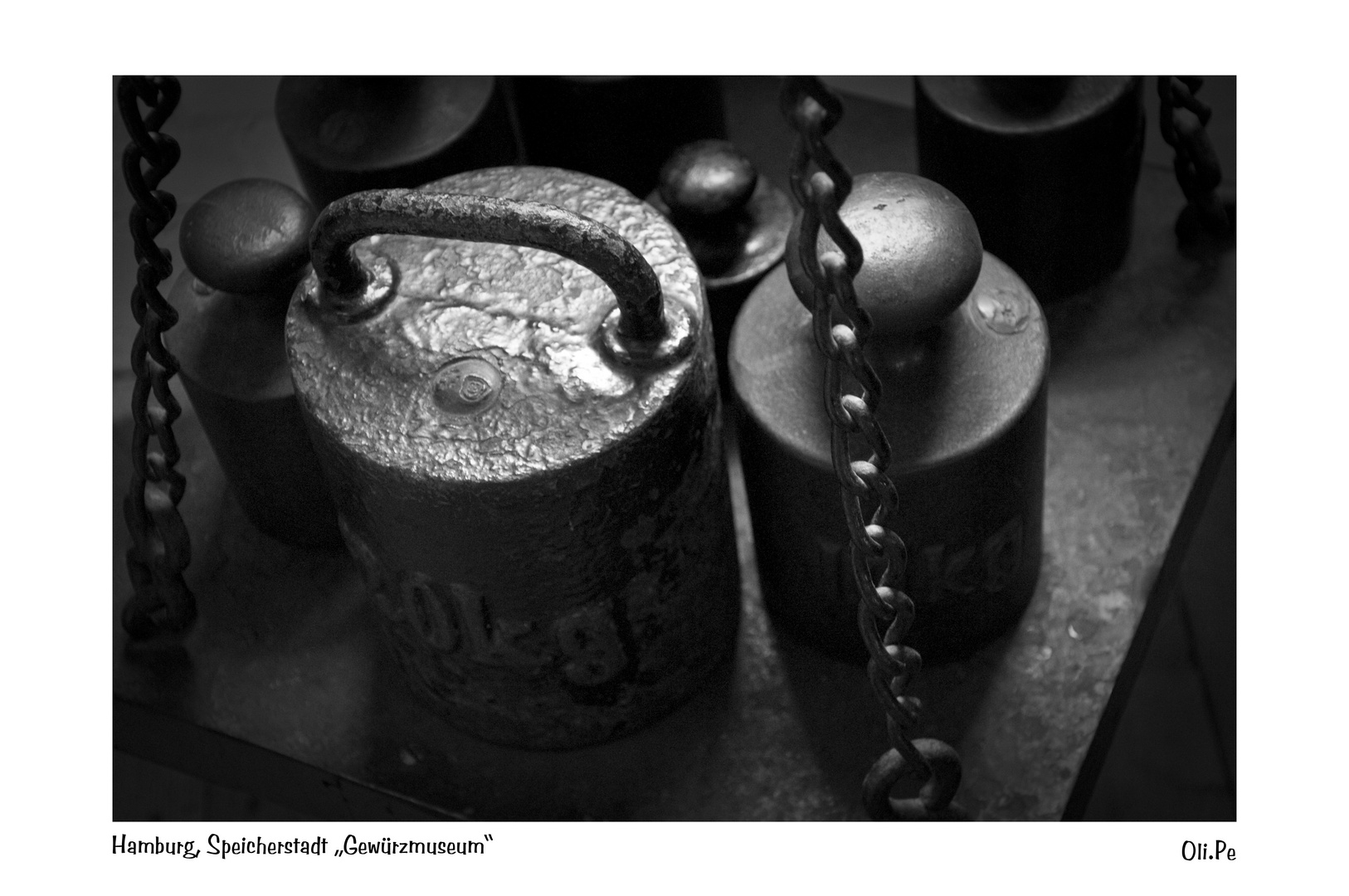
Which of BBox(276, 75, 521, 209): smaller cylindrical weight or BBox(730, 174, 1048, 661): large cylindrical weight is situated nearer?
BBox(730, 174, 1048, 661): large cylindrical weight

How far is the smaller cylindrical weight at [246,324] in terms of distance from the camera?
1010 mm

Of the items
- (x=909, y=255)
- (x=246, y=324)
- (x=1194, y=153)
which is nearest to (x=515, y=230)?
(x=909, y=255)

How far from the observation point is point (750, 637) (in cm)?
→ 109

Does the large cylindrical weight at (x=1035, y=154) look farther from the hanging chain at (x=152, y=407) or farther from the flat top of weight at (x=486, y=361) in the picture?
the hanging chain at (x=152, y=407)

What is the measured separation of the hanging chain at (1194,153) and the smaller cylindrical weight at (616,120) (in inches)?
13.5

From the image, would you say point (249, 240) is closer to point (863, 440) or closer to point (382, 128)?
point (382, 128)

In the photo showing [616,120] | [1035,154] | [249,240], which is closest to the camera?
[249,240]

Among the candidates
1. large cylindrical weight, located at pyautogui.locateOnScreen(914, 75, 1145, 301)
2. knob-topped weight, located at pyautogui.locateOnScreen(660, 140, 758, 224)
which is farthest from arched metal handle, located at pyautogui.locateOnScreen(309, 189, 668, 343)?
large cylindrical weight, located at pyautogui.locateOnScreen(914, 75, 1145, 301)

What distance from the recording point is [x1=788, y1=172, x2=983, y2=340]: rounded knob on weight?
0.86 meters

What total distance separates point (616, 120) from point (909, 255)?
44 cm

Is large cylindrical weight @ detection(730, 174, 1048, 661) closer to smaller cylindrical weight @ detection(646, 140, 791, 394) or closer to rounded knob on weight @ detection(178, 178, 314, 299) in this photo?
smaller cylindrical weight @ detection(646, 140, 791, 394)

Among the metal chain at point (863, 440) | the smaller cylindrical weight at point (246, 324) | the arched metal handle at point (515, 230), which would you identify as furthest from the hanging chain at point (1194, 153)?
the smaller cylindrical weight at point (246, 324)

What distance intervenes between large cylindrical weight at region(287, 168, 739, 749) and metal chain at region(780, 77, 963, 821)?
10 centimetres

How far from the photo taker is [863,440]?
0.89 meters
